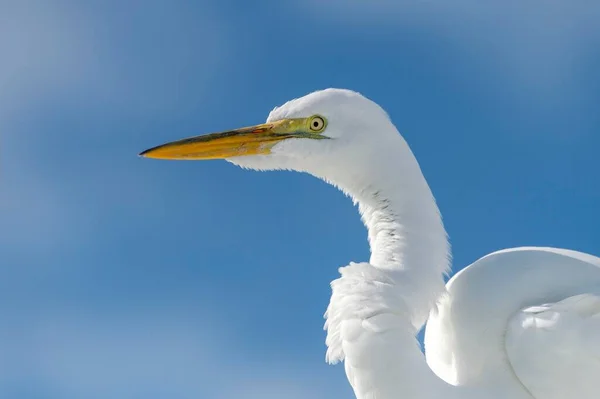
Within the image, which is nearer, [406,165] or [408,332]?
[408,332]

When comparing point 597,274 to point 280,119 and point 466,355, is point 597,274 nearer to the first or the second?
point 466,355

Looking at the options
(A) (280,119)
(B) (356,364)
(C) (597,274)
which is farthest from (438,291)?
(A) (280,119)

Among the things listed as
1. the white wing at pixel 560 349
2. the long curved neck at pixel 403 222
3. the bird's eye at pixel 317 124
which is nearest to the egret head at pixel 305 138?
the bird's eye at pixel 317 124

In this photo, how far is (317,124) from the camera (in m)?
5.53

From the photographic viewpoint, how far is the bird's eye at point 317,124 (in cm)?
551

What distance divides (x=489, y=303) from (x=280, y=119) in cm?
183

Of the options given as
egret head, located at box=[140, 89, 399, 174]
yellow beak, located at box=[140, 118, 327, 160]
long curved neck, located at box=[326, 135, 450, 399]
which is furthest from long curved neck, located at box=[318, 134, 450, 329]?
yellow beak, located at box=[140, 118, 327, 160]

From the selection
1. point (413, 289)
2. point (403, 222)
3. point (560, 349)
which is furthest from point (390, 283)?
point (560, 349)

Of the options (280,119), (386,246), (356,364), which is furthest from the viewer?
(280,119)

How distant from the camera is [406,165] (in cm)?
531

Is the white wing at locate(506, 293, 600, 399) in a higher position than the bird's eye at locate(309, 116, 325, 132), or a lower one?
lower

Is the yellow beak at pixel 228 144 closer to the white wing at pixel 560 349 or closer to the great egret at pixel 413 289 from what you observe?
the great egret at pixel 413 289

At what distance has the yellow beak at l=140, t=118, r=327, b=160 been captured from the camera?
18.8ft

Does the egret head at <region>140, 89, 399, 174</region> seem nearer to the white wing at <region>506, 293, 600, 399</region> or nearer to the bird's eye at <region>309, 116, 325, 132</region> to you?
the bird's eye at <region>309, 116, 325, 132</region>
